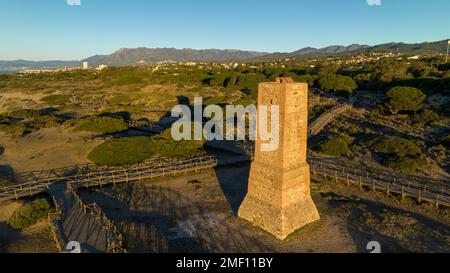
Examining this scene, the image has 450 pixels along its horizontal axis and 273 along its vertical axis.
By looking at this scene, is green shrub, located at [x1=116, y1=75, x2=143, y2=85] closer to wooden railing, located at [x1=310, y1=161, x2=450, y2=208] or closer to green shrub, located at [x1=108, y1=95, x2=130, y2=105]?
green shrub, located at [x1=108, y1=95, x2=130, y2=105]

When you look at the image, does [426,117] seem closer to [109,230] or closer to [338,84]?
[338,84]

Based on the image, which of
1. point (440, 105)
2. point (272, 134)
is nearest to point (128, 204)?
point (272, 134)

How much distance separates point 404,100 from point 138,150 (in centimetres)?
2887

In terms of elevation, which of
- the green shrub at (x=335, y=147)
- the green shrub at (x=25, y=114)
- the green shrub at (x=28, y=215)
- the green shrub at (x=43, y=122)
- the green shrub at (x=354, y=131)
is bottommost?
the green shrub at (x=28, y=215)

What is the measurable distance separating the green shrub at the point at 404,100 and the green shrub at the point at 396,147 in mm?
11008

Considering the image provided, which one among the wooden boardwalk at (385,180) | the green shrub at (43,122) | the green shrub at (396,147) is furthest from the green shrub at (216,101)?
the green shrub at (396,147)

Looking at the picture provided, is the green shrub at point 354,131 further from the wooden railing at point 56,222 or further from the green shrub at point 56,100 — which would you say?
the green shrub at point 56,100

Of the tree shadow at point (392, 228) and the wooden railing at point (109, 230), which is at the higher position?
the wooden railing at point (109, 230)

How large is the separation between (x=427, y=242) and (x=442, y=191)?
227 inches

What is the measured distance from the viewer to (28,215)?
53.6 ft

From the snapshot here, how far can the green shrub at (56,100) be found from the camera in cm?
5788

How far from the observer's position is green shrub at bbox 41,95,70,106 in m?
57.9

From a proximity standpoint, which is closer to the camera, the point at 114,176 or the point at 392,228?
the point at 392,228

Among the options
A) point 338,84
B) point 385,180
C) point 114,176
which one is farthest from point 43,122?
point 338,84
